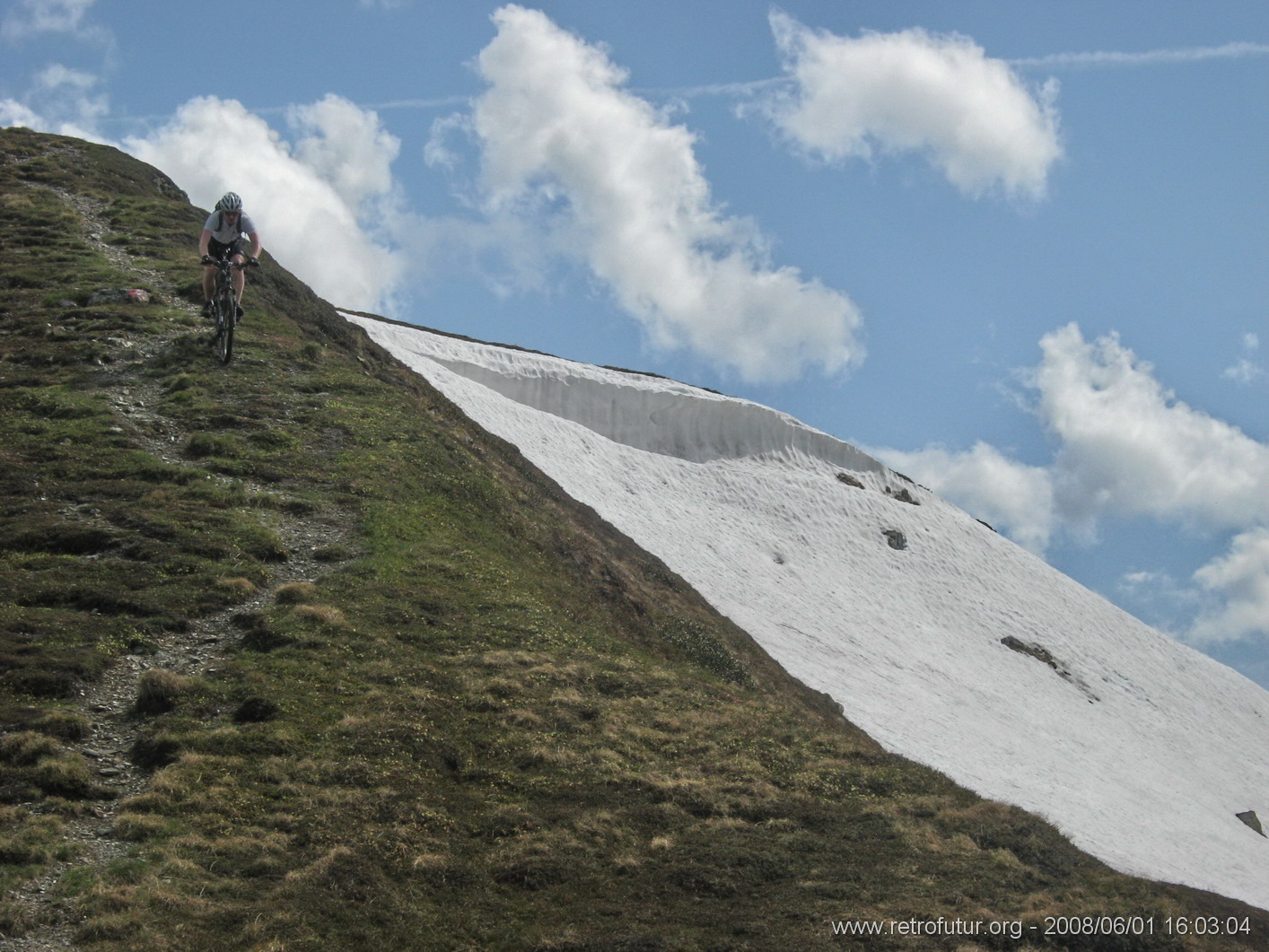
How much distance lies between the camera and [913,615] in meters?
44.3

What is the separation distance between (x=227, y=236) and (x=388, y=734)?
15109mm

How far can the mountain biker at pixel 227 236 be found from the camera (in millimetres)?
23781

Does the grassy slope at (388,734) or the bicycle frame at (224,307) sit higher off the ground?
the bicycle frame at (224,307)

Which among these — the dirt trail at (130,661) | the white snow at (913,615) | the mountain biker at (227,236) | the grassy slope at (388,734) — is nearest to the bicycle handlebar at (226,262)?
the mountain biker at (227,236)

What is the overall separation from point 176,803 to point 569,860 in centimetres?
413

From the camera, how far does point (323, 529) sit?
65.7ft

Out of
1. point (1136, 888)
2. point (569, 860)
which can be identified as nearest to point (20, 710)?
point (569, 860)

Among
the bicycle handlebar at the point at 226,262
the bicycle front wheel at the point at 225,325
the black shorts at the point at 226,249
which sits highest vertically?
the black shorts at the point at 226,249

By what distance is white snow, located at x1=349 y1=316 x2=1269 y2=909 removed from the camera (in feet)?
109

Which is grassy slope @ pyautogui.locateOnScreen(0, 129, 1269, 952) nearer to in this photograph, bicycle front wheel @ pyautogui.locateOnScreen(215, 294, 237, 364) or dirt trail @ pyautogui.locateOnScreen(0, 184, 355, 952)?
dirt trail @ pyautogui.locateOnScreen(0, 184, 355, 952)

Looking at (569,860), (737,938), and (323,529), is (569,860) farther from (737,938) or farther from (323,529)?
(323,529)

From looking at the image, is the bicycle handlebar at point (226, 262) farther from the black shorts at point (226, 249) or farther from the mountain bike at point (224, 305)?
the black shorts at point (226, 249)

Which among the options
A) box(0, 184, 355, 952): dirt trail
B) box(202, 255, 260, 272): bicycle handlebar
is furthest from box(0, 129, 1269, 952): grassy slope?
box(202, 255, 260, 272): bicycle handlebar

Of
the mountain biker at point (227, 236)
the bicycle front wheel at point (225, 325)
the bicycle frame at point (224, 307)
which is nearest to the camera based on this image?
the mountain biker at point (227, 236)
